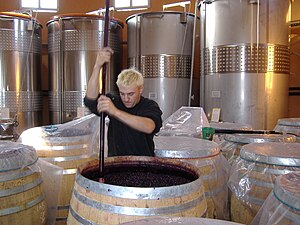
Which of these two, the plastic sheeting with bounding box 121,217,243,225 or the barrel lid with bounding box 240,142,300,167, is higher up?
the barrel lid with bounding box 240,142,300,167

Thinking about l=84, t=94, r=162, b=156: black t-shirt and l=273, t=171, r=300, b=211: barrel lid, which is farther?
l=84, t=94, r=162, b=156: black t-shirt

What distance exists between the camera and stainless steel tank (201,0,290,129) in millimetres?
4098

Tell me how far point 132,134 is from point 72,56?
358cm

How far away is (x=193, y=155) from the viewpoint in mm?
1841

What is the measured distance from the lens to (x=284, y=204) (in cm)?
110

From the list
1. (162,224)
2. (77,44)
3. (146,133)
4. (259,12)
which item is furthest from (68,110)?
(162,224)

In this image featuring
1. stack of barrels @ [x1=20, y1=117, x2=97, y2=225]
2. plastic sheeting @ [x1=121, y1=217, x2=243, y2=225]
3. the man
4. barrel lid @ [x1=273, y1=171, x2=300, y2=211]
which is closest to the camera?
plastic sheeting @ [x1=121, y1=217, x2=243, y2=225]

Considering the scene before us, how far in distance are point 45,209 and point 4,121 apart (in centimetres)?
314

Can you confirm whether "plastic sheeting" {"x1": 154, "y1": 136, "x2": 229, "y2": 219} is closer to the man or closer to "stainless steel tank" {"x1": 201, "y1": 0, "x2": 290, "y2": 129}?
the man

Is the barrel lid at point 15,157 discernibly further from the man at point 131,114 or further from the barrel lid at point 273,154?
the barrel lid at point 273,154

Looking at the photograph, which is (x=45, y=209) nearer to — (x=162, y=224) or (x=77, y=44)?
(x=162, y=224)

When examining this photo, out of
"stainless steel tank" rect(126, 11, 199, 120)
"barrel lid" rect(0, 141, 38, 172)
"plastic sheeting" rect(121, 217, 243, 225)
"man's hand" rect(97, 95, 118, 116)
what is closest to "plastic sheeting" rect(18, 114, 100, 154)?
"barrel lid" rect(0, 141, 38, 172)

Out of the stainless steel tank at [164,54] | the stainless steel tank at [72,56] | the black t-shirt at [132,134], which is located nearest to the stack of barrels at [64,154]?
the black t-shirt at [132,134]

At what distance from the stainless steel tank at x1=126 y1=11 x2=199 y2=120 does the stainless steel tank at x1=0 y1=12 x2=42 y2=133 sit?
72.4 inches
